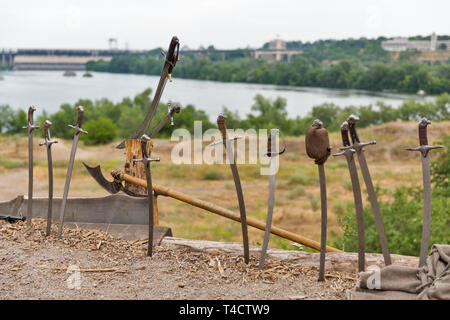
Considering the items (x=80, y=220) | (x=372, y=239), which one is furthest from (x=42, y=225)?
(x=372, y=239)

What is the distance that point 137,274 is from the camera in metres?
2.79

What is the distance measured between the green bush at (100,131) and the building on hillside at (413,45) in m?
16.0

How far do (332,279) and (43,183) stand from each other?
Result: 12.3 metres

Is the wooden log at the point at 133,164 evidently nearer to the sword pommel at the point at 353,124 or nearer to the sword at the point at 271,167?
the sword at the point at 271,167

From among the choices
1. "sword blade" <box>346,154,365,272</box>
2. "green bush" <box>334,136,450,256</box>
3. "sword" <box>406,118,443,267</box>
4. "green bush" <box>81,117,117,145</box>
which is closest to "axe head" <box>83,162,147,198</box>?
"sword blade" <box>346,154,365,272</box>

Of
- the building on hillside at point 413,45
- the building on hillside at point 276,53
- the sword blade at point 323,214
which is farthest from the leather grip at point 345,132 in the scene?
the building on hillside at point 276,53

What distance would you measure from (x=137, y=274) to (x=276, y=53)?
1317 inches

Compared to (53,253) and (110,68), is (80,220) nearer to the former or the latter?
(53,253)

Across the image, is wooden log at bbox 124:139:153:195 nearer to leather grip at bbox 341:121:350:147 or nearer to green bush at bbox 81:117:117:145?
Result: leather grip at bbox 341:121:350:147

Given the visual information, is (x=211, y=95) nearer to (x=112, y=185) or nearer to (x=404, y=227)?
(x=404, y=227)

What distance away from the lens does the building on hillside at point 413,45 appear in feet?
86.0

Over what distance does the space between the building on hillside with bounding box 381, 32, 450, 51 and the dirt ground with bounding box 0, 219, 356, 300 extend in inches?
984

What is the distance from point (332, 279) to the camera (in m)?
2.73

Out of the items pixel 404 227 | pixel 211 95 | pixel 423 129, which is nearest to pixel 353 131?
pixel 423 129
